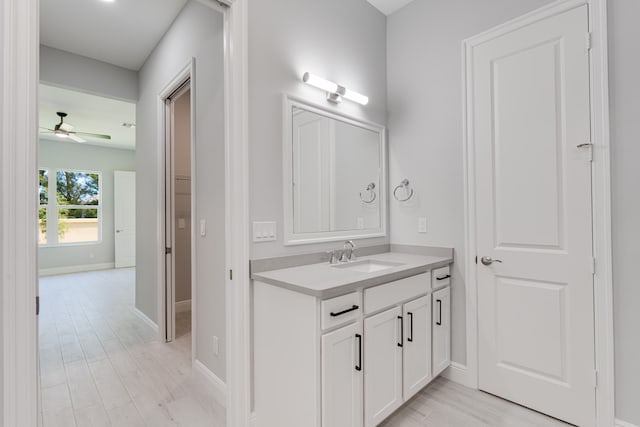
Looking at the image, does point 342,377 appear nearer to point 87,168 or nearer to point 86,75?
point 86,75

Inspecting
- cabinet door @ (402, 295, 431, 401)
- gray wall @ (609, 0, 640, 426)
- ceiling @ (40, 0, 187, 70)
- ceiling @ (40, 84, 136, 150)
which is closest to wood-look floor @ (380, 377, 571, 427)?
cabinet door @ (402, 295, 431, 401)

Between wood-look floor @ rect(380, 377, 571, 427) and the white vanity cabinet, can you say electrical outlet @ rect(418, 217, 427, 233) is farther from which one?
wood-look floor @ rect(380, 377, 571, 427)

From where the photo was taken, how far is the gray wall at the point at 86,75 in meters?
3.13

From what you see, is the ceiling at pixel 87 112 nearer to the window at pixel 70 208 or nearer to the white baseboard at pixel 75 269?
the window at pixel 70 208

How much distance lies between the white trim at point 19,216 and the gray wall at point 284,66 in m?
0.93

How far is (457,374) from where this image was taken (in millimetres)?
2252

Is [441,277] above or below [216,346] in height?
above

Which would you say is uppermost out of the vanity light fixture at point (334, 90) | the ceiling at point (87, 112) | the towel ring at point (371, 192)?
the ceiling at point (87, 112)

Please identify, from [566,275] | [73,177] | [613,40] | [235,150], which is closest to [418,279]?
[566,275]

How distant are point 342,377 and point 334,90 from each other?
69.0 inches

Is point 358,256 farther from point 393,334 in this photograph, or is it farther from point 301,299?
point 301,299

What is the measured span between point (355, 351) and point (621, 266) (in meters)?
1.46

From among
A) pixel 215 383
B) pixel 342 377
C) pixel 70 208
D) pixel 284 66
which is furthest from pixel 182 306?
pixel 70 208

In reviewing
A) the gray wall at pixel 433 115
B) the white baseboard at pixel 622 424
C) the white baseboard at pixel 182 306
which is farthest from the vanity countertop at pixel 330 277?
the white baseboard at pixel 182 306
